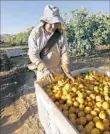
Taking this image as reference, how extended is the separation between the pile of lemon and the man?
24 centimetres

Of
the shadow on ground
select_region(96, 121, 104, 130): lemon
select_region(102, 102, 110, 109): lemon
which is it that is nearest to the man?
select_region(102, 102, 110, 109): lemon

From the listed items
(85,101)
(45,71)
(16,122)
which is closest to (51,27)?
(45,71)

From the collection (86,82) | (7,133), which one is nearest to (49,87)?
(86,82)

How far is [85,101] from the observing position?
2715 mm

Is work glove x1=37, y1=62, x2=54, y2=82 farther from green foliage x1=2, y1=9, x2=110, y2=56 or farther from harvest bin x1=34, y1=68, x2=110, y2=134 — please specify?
green foliage x1=2, y1=9, x2=110, y2=56

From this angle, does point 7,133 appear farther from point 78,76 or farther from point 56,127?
point 56,127

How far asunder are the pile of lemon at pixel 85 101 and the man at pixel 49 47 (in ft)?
0.78

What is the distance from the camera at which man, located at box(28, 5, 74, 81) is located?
3.31 meters

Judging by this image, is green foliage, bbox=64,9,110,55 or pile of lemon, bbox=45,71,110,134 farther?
green foliage, bbox=64,9,110,55

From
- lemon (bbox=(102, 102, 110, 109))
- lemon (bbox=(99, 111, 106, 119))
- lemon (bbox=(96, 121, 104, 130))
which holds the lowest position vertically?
lemon (bbox=(96, 121, 104, 130))

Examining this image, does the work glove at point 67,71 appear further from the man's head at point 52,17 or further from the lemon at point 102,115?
the lemon at point 102,115

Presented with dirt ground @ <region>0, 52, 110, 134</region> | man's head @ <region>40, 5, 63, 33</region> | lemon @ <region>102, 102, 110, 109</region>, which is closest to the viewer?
lemon @ <region>102, 102, 110, 109</region>

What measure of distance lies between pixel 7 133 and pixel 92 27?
32.5ft

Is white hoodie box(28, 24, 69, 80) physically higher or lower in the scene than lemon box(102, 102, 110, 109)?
higher
